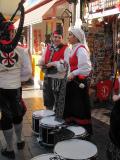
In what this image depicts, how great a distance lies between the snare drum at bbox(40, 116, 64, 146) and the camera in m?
5.00

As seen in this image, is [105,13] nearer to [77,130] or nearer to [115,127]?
[77,130]

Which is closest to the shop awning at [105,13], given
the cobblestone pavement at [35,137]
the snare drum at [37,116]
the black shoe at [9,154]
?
the cobblestone pavement at [35,137]

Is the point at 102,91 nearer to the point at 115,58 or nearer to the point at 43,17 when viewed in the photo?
the point at 115,58

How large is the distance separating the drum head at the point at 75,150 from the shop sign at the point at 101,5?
3.66 meters

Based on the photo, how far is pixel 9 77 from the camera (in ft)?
16.2

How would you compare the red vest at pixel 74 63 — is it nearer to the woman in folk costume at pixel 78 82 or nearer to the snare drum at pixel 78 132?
the woman in folk costume at pixel 78 82

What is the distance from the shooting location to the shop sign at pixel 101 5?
23.2 ft

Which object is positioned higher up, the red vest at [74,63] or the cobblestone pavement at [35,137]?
the red vest at [74,63]

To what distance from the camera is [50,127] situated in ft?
16.4

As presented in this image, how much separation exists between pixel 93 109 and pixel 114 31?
6.02ft

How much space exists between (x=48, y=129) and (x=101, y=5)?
3.52 m

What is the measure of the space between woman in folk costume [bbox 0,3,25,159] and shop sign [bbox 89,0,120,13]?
2.68 meters

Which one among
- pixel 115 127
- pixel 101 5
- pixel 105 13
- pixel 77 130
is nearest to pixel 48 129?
pixel 77 130

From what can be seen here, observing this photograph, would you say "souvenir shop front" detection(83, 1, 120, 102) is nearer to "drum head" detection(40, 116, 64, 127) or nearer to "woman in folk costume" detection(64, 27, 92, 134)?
"woman in folk costume" detection(64, 27, 92, 134)
